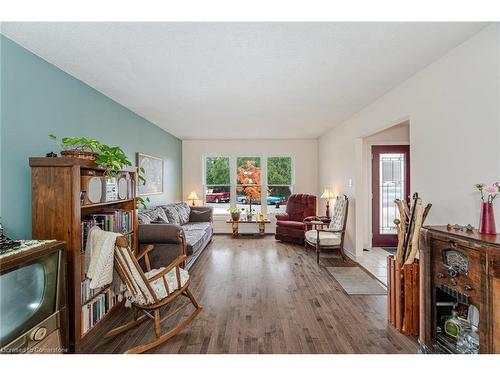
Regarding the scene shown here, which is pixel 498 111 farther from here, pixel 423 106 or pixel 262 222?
pixel 262 222

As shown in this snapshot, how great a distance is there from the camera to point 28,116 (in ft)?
7.04

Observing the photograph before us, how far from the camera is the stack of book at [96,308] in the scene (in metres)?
2.19

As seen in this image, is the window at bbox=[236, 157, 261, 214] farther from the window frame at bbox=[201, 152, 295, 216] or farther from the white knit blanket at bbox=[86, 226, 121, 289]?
the white knit blanket at bbox=[86, 226, 121, 289]

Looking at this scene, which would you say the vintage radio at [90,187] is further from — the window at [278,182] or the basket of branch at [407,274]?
the window at [278,182]

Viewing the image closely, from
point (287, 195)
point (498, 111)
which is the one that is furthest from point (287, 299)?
point (287, 195)

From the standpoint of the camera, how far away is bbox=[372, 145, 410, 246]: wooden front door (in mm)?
5203

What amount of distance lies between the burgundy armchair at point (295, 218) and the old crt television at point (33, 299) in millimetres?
4438

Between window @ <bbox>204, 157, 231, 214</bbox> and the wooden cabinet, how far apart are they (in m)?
5.41

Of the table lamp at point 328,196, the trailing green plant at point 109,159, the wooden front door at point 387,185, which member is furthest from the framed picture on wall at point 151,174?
the wooden front door at point 387,185

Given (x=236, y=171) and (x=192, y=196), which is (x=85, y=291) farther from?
(x=236, y=171)

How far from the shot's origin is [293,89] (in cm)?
309

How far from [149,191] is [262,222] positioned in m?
2.75

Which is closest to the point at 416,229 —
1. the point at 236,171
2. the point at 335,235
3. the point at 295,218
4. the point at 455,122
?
the point at 455,122

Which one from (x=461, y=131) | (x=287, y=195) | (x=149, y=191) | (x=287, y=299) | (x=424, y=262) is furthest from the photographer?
(x=287, y=195)
